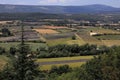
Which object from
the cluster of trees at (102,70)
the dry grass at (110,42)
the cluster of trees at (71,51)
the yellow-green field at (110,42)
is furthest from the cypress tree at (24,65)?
the dry grass at (110,42)

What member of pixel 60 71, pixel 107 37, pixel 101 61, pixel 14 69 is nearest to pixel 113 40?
pixel 107 37

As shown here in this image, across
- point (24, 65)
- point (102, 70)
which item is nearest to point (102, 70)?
point (102, 70)

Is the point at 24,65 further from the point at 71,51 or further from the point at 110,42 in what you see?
the point at 110,42

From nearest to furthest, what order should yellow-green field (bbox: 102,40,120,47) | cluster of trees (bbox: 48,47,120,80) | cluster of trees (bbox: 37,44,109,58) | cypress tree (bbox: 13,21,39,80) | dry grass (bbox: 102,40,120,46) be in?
cypress tree (bbox: 13,21,39,80) → cluster of trees (bbox: 48,47,120,80) → cluster of trees (bbox: 37,44,109,58) → yellow-green field (bbox: 102,40,120,47) → dry grass (bbox: 102,40,120,46)

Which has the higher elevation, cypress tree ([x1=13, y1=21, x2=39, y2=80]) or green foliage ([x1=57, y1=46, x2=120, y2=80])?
cypress tree ([x1=13, y1=21, x2=39, y2=80])

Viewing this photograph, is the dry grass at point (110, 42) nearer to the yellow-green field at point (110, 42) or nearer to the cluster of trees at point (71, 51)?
the yellow-green field at point (110, 42)

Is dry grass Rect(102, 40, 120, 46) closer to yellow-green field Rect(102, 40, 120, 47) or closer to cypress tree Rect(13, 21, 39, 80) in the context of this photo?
yellow-green field Rect(102, 40, 120, 47)

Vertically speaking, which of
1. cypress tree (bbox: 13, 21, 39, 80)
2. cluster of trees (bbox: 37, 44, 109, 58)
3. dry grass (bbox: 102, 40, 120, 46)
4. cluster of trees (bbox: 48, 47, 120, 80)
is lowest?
dry grass (bbox: 102, 40, 120, 46)

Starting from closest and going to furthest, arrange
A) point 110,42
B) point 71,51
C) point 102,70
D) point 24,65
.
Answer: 1. point 24,65
2. point 102,70
3. point 71,51
4. point 110,42

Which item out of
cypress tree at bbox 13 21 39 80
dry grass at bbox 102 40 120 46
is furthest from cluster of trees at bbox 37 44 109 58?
cypress tree at bbox 13 21 39 80
